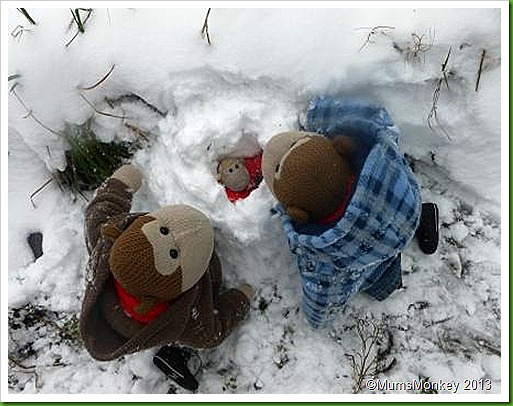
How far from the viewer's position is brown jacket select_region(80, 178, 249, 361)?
5.37 feet

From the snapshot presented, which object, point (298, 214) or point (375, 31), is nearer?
point (298, 214)

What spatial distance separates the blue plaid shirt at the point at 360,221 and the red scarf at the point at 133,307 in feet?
1.45

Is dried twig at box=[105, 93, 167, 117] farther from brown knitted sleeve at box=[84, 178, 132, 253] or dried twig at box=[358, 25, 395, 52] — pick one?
dried twig at box=[358, 25, 395, 52]

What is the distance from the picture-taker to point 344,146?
1630 mm

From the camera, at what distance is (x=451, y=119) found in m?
1.88

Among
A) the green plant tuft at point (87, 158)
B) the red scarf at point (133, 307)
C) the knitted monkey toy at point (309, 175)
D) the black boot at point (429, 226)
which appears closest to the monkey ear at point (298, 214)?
the knitted monkey toy at point (309, 175)

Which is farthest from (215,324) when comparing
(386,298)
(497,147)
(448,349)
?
(497,147)

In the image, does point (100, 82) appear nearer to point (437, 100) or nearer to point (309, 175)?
point (309, 175)

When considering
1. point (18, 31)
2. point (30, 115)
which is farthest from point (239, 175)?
point (18, 31)

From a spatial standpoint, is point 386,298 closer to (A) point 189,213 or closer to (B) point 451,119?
(B) point 451,119

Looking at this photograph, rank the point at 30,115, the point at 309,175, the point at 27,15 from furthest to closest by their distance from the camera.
→ the point at 30,115
the point at 27,15
the point at 309,175

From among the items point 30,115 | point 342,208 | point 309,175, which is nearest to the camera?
point 309,175

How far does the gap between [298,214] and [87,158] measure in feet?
2.97

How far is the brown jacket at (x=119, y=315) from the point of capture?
164 centimetres
